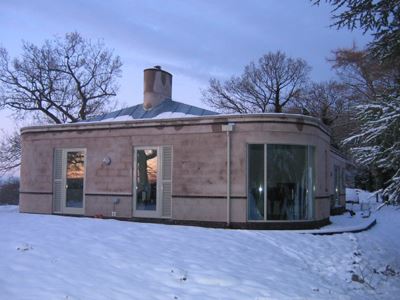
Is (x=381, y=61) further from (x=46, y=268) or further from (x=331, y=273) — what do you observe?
(x=46, y=268)

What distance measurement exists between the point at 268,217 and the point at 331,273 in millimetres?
3715

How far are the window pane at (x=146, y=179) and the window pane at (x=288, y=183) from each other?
3585 mm

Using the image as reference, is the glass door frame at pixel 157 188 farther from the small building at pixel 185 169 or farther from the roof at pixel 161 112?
the roof at pixel 161 112

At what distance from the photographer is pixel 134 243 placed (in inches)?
390

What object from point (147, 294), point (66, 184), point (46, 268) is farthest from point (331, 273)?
point (66, 184)

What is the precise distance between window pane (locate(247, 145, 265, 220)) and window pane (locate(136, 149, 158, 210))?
3.02 m

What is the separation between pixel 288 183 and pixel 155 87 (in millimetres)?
6555

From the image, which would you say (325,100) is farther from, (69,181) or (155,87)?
(69,181)

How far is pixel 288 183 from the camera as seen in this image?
13.9 metres

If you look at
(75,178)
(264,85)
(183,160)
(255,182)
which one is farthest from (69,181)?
(264,85)

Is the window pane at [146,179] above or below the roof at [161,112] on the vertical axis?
below

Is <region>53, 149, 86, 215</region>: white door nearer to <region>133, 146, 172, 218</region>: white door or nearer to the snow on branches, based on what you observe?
<region>133, 146, 172, 218</region>: white door

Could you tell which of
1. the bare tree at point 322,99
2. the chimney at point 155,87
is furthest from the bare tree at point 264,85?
the chimney at point 155,87

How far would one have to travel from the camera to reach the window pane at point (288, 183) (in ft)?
44.8
